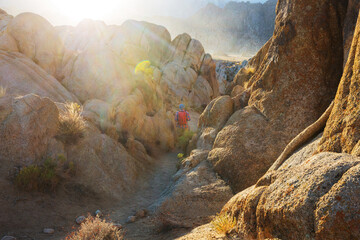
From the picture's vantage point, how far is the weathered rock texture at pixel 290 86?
7859mm

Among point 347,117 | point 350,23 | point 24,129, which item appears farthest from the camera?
point 24,129

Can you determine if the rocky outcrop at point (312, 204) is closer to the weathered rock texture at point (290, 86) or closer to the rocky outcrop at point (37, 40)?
the weathered rock texture at point (290, 86)

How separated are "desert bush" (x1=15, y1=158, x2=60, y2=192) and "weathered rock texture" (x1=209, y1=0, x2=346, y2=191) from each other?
20.9 ft

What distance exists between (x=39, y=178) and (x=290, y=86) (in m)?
9.84

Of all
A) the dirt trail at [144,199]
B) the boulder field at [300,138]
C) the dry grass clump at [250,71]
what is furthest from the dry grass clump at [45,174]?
the dry grass clump at [250,71]

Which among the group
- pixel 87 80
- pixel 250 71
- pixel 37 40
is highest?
pixel 37 40

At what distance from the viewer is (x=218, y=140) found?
33.3ft

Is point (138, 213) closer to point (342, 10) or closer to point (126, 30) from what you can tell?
point (342, 10)

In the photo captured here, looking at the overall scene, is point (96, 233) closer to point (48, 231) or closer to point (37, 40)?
point (48, 231)

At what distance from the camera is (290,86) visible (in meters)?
8.56

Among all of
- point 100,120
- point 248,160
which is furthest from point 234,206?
point 100,120

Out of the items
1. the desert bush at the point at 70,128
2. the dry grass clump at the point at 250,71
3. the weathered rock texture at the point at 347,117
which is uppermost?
the dry grass clump at the point at 250,71

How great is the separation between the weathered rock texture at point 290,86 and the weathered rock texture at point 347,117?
11.8 ft

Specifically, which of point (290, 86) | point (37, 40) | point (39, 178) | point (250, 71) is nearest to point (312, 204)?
point (290, 86)
